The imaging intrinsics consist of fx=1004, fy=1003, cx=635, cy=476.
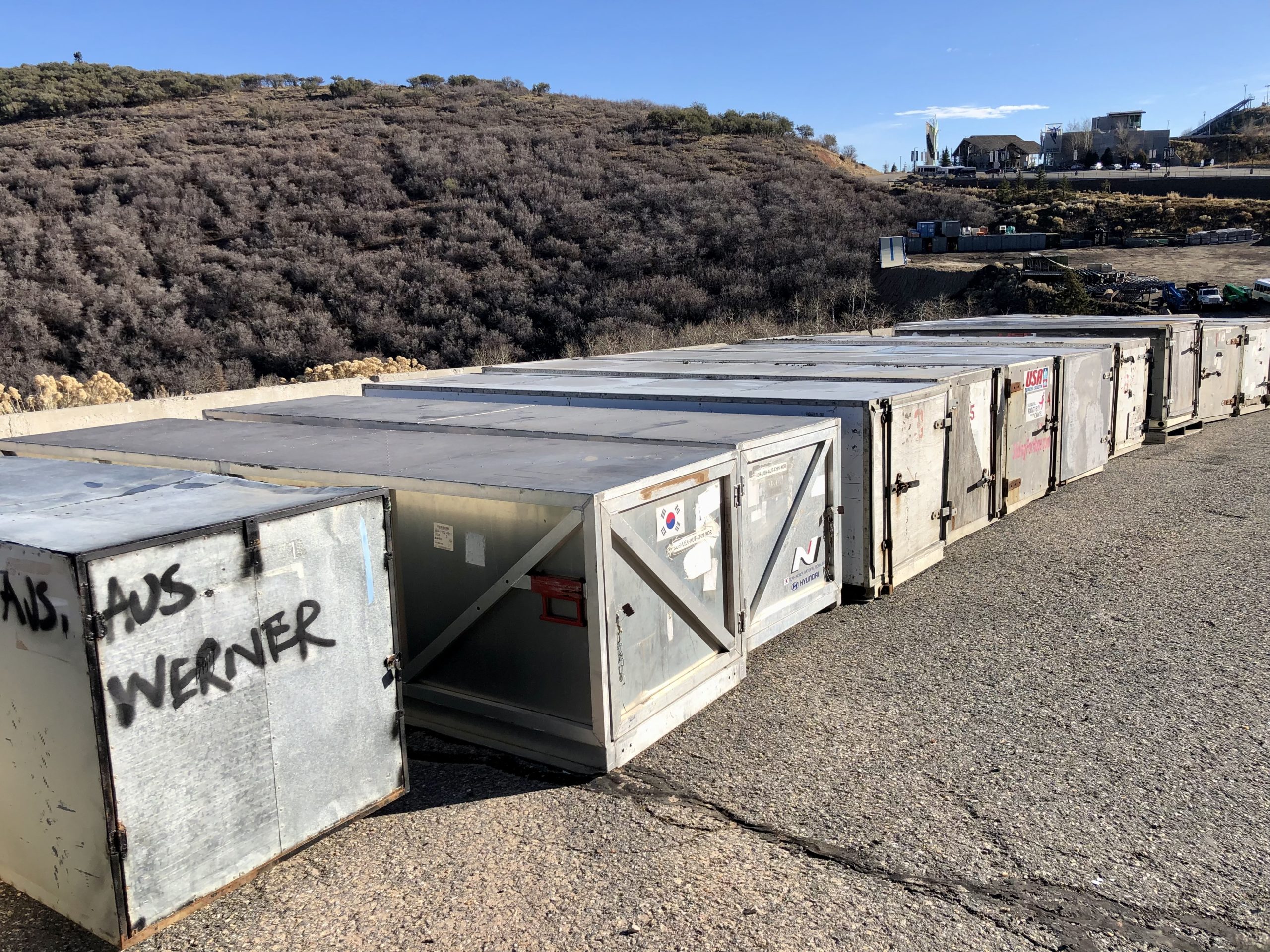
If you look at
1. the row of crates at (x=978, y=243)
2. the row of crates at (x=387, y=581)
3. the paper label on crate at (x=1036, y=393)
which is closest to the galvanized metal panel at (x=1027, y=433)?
the paper label on crate at (x=1036, y=393)

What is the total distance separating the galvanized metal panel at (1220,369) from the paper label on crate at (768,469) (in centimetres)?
1063

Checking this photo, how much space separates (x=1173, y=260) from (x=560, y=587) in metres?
42.5

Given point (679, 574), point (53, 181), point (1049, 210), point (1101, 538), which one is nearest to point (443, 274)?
point (53, 181)

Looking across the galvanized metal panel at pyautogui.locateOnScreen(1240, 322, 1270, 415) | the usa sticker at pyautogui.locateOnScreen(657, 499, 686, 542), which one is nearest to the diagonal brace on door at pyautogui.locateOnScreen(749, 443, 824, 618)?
the usa sticker at pyautogui.locateOnScreen(657, 499, 686, 542)

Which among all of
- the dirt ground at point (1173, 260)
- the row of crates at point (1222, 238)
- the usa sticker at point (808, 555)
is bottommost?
the usa sticker at point (808, 555)

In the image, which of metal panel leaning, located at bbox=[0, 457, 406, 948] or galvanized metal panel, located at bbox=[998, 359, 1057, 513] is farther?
galvanized metal panel, located at bbox=[998, 359, 1057, 513]

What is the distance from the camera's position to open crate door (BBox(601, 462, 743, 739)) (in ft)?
14.9

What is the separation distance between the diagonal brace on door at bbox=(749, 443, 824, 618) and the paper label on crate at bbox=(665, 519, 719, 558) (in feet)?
2.45

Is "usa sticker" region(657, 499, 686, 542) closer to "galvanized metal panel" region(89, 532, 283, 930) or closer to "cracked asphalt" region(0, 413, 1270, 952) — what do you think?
"cracked asphalt" region(0, 413, 1270, 952)

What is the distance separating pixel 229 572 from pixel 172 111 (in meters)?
47.7

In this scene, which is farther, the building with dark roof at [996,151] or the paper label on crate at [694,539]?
the building with dark roof at [996,151]

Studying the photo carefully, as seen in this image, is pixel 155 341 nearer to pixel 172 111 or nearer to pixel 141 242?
pixel 141 242

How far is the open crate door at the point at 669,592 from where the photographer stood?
14.9ft

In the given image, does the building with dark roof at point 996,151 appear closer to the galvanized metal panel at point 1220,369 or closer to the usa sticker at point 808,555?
the galvanized metal panel at point 1220,369
